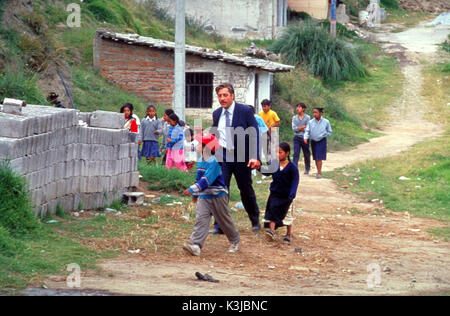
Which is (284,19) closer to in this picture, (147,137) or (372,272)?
(147,137)

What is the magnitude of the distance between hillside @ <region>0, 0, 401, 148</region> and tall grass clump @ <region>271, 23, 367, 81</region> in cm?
75

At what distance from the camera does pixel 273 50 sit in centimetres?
3136

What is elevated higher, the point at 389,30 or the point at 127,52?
the point at 389,30

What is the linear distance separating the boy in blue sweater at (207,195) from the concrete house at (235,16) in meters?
28.3

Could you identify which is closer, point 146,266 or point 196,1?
point 146,266

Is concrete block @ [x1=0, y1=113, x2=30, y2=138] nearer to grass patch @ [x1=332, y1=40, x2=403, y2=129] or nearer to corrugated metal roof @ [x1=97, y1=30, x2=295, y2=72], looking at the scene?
corrugated metal roof @ [x1=97, y1=30, x2=295, y2=72]

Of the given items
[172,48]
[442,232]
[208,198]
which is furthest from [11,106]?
[172,48]

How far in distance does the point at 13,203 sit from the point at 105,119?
2.90m

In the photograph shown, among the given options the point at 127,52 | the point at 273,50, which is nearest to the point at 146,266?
the point at 127,52

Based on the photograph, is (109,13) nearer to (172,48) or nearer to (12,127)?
(172,48)

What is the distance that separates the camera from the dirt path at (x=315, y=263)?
6.62 m

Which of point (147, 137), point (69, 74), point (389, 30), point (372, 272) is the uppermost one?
point (389, 30)

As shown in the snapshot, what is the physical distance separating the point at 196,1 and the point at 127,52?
15.9 metres

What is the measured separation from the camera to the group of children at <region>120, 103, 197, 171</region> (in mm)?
12812
